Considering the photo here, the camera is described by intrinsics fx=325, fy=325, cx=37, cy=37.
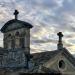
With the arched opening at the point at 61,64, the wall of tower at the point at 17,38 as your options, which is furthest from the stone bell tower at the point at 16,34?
the arched opening at the point at 61,64

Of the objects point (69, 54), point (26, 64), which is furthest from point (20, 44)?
point (69, 54)

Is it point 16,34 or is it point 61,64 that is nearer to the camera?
point 61,64

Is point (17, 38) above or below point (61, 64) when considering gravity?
above

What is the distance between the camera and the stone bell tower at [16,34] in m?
30.1

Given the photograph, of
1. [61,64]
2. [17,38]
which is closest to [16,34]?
[17,38]

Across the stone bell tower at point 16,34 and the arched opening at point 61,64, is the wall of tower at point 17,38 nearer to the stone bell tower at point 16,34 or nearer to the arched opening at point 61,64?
the stone bell tower at point 16,34

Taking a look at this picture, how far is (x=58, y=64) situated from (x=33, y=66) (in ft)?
8.41

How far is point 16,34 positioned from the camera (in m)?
31.2

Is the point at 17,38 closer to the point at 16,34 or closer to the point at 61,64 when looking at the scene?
the point at 16,34

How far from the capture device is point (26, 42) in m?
30.2

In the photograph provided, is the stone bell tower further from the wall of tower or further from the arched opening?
the arched opening

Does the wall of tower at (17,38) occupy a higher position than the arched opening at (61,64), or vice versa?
the wall of tower at (17,38)

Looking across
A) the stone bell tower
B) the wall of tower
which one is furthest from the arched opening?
the wall of tower

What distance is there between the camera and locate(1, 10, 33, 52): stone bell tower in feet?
98.7
